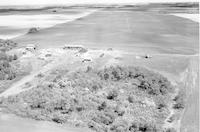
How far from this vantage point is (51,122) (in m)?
23.2

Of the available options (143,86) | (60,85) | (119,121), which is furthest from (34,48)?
(119,121)

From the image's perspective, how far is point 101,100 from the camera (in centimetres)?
2669

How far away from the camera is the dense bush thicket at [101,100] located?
75.8 feet

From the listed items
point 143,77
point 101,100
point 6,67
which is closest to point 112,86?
point 101,100

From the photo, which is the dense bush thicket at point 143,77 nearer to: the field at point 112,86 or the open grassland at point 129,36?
the field at point 112,86

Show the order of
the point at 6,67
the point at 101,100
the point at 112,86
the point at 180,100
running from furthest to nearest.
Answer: the point at 6,67 < the point at 112,86 < the point at 101,100 < the point at 180,100

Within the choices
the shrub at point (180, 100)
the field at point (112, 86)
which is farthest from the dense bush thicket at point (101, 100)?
the shrub at point (180, 100)

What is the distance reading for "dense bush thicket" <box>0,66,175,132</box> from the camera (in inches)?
910

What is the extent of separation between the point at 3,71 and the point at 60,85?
10.1 meters

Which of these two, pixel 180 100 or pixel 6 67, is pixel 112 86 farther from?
pixel 6 67

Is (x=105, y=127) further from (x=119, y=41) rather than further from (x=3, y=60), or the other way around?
(x=119, y=41)

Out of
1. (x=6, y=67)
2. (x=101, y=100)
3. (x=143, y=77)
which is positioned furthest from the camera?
(x=6, y=67)

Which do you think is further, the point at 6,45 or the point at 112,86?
the point at 6,45

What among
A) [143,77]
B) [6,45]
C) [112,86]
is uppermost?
[6,45]
